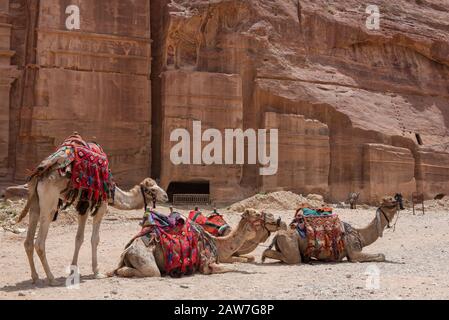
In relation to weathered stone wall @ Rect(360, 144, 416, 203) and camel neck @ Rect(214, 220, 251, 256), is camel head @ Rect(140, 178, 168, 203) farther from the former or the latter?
weathered stone wall @ Rect(360, 144, 416, 203)

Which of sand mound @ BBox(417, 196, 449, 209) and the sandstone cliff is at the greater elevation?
the sandstone cliff

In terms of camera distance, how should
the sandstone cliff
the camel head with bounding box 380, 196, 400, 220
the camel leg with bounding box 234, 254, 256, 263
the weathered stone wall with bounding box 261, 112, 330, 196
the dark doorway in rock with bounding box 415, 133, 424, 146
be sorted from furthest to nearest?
the dark doorway in rock with bounding box 415, 133, 424, 146 → the sandstone cliff → the weathered stone wall with bounding box 261, 112, 330, 196 → the camel head with bounding box 380, 196, 400, 220 → the camel leg with bounding box 234, 254, 256, 263

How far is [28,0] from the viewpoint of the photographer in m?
25.8

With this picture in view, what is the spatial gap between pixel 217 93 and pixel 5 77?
935cm

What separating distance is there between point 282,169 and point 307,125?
260 centimetres

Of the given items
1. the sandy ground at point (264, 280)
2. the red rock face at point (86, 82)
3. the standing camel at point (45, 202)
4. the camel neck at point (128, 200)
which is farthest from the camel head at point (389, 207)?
the red rock face at point (86, 82)

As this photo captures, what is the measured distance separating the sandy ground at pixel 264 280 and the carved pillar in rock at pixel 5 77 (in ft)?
39.5

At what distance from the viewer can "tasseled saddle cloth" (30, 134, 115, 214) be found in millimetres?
8312

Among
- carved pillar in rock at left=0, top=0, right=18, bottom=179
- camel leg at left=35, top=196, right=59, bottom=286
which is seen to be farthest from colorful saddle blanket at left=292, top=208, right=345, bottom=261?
carved pillar in rock at left=0, top=0, right=18, bottom=179

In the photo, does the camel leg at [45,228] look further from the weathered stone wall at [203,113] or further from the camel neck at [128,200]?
the weathered stone wall at [203,113]

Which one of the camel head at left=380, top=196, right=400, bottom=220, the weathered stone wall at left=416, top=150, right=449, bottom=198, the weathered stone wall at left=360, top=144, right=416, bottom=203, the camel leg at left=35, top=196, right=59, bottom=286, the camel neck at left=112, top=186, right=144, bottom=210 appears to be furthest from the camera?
the weathered stone wall at left=416, top=150, right=449, bottom=198

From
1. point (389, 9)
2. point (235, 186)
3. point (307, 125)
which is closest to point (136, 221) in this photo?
point (235, 186)

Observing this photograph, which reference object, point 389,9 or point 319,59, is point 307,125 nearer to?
point 319,59

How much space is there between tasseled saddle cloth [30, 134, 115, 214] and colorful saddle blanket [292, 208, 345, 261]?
3674 millimetres
